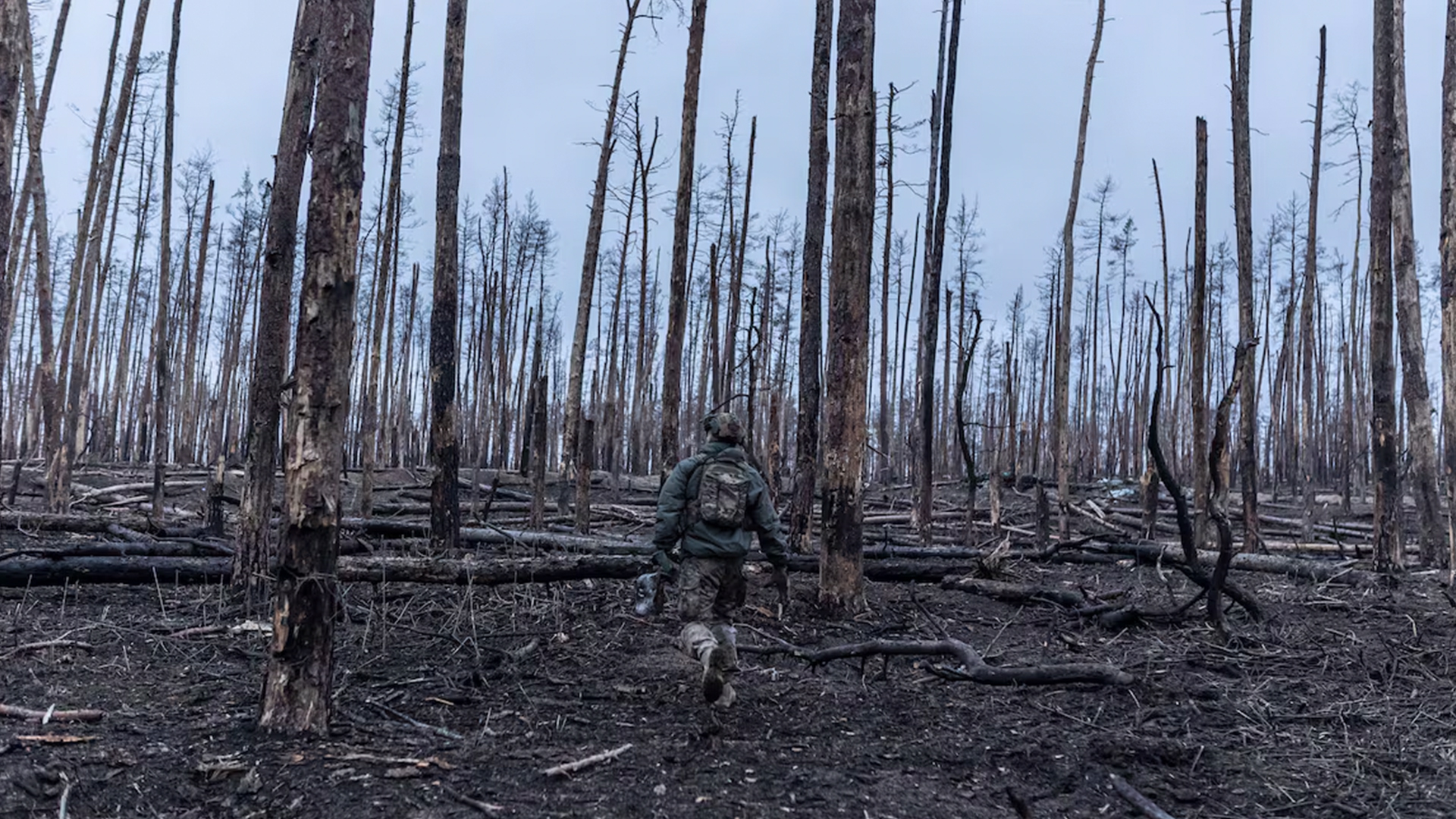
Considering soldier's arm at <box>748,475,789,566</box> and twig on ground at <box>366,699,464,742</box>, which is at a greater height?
soldier's arm at <box>748,475,789,566</box>

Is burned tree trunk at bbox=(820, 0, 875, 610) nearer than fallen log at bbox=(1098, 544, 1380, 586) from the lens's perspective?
Yes

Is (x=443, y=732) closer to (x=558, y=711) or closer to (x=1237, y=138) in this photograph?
(x=558, y=711)

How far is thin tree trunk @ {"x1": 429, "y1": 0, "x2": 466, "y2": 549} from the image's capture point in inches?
326

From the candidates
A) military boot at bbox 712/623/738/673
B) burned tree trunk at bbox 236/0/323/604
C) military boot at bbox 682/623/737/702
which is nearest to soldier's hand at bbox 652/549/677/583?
military boot at bbox 712/623/738/673

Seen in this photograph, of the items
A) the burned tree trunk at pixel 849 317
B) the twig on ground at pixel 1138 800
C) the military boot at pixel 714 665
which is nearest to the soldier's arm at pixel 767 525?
the burned tree trunk at pixel 849 317

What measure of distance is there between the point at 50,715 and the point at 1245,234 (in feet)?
42.6

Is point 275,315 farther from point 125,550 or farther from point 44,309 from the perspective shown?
point 44,309

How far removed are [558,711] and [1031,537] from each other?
33.9 ft

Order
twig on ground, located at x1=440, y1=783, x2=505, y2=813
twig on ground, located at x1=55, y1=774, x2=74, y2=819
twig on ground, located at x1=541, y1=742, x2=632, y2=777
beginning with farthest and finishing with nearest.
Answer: twig on ground, located at x1=541, y1=742, x2=632, y2=777 < twig on ground, located at x1=440, y1=783, x2=505, y2=813 < twig on ground, located at x1=55, y1=774, x2=74, y2=819

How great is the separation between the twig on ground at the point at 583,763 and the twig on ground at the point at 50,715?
2.44 meters

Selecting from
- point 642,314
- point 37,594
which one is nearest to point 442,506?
point 37,594

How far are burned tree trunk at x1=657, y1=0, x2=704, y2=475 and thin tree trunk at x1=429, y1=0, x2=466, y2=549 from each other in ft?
8.76

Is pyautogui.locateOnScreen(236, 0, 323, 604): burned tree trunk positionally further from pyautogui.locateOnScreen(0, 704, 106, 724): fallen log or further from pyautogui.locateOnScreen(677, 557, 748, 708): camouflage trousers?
pyautogui.locateOnScreen(677, 557, 748, 708): camouflage trousers

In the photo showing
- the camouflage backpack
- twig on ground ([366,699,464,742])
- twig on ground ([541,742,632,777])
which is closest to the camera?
twig on ground ([541,742,632,777])
